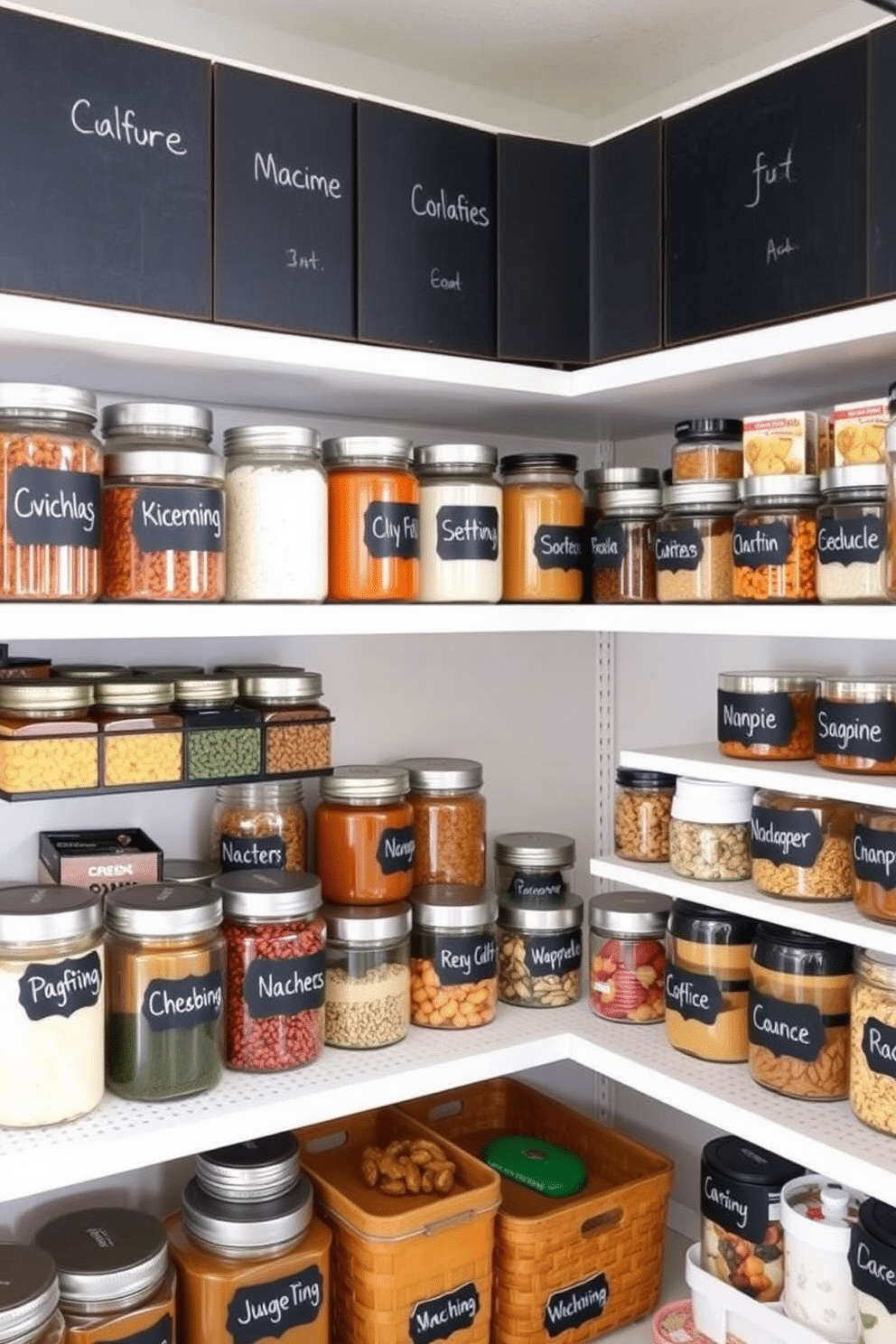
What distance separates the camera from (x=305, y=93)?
4.40 feet

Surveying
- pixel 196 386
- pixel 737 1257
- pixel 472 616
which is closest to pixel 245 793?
pixel 472 616

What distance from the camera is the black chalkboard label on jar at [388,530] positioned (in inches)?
54.7

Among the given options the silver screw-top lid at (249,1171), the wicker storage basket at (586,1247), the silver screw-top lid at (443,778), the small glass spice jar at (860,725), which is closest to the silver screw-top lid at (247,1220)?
the silver screw-top lid at (249,1171)

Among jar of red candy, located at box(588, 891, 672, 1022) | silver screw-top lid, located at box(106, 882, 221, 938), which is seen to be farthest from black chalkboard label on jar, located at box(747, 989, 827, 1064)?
silver screw-top lid, located at box(106, 882, 221, 938)

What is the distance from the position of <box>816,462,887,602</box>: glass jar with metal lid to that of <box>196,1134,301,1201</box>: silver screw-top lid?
2.83 feet

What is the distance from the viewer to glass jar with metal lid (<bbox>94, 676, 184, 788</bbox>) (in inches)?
52.3

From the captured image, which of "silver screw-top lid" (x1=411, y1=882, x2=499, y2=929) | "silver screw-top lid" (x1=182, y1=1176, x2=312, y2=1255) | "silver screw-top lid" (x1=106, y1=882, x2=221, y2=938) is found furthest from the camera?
"silver screw-top lid" (x1=411, y1=882, x2=499, y2=929)

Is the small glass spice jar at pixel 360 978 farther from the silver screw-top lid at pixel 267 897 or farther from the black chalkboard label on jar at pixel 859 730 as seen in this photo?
the black chalkboard label on jar at pixel 859 730

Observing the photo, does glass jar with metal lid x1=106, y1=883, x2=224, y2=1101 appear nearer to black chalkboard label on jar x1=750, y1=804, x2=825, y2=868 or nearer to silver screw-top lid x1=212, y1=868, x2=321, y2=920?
silver screw-top lid x1=212, y1=868, x2=321, y2=920

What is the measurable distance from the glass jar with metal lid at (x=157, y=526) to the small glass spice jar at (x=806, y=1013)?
0.72m

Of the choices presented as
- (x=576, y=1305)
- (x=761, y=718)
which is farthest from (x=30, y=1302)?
(x=761, y=718)

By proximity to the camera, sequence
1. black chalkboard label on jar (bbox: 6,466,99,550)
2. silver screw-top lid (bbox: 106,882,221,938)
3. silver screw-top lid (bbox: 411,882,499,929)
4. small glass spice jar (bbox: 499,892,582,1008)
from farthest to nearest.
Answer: small glass spice jar (bbox: 499,892,582,1008), silver screw-top lid (bbox: 411,882,499,929), silver screw-top lid (bbox: 106,882,221,938), black chalkboard label on jar (bbox: 6,466,99,550)

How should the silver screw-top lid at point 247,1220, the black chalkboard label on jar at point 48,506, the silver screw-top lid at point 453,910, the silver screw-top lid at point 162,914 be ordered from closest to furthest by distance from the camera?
the black chalkboard label on jar at point 48,506, the silver screw-top lid at point 162,914, the silver screw-top lid at point 247,1220, the silver screw-top lid at point 453,910

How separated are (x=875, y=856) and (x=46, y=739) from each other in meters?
0.85
